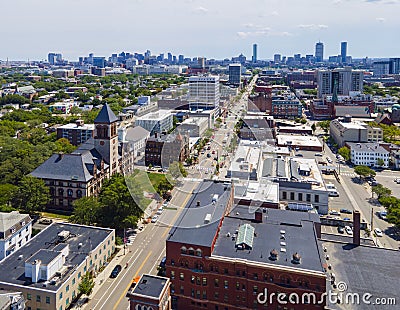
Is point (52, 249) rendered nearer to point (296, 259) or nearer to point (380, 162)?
point (296, 259)

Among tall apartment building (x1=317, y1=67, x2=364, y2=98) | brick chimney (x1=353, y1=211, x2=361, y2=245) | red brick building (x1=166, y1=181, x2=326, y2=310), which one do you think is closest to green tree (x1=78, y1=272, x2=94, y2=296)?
red brick building (x1=166, y1=181, x2=326, y2=310)

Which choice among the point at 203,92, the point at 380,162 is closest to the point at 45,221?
the point at 203,92

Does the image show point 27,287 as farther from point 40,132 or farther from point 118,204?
point 40,132

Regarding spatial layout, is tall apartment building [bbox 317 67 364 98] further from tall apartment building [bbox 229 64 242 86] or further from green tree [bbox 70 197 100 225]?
green tree [bbox 70 197 100 225]

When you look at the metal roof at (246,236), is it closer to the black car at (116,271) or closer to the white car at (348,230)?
the black car at (116,271)

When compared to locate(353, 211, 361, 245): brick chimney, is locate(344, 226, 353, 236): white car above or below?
below

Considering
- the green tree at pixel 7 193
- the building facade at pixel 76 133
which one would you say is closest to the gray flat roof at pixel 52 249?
the green tree at pixel 7 193

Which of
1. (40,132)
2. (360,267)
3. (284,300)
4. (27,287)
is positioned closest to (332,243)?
(360,267)
